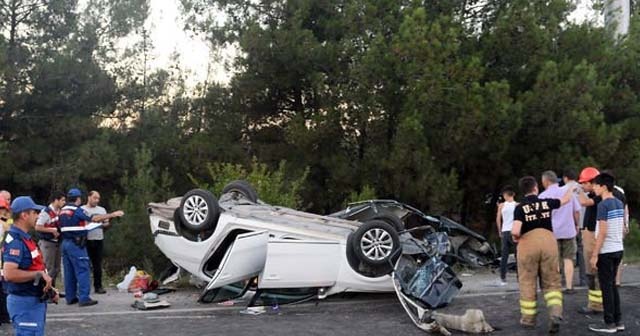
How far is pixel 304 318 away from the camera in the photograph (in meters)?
7.30

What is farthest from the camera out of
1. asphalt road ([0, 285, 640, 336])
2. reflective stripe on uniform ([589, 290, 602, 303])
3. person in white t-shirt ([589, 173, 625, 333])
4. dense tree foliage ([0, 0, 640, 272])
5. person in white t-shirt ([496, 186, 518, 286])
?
dense tree foliage ([0, 0, 640, 272])

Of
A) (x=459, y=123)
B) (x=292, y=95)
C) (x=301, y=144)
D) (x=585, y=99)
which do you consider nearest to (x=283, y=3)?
(x=292, y=95)

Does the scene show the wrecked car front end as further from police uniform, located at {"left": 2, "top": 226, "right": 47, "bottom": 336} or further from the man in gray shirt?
police uniform, located at {"left": 2, "top": 226, "right": 47, "bottom": 336}

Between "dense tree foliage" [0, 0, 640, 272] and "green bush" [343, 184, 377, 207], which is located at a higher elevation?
"dense tree foliage" [0, 0, 640, 272]

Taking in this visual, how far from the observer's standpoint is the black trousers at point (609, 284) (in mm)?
6320

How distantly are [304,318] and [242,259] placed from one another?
103cm

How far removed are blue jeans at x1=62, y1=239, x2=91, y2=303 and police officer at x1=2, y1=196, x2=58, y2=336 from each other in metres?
3.40

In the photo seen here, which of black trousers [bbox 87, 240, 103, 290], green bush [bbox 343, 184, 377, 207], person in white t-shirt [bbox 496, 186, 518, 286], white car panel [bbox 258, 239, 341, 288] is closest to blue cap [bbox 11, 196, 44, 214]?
white car panel [bbox 258, 239, 341, 288]

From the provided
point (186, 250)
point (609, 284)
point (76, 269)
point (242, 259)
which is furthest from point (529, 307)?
point (76, 269)

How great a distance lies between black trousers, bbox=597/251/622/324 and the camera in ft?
20.7

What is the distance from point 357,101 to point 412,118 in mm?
1641

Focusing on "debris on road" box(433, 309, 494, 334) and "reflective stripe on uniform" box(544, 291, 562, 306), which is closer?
"reflective stripe on uniform" box(544, 291, 562, 306)

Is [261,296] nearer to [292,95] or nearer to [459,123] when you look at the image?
[459,123]

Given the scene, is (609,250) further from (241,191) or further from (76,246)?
(76,246)
